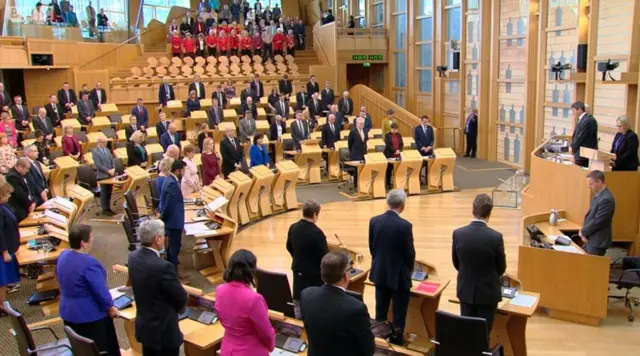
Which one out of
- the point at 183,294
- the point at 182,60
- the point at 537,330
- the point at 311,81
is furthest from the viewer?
the point at 182,60

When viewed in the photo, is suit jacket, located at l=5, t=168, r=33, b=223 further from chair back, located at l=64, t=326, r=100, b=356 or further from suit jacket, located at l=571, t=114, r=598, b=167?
suit jacket, located at l=571, t=114, r=598, b=167

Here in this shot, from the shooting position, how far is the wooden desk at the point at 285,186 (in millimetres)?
10492

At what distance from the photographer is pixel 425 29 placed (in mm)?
18750

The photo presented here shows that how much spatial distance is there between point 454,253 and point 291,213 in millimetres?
6121

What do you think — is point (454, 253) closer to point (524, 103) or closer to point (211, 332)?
point (211, 332)

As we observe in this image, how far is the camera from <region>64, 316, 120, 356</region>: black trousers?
→ 439cm

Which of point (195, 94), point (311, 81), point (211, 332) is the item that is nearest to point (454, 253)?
point (211, 332)

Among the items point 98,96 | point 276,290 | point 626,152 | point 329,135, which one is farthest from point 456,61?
point 276,290

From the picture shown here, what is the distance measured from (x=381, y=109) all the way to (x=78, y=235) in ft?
48.9

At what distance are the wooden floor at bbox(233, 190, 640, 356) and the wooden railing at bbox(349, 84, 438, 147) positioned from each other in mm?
5808

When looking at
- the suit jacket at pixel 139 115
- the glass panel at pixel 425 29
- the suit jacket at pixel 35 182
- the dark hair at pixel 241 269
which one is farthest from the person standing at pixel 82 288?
the glass panel at pixel 425 29

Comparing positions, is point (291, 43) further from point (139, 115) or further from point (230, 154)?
point (230, 154)

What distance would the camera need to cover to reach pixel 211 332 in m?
4.36

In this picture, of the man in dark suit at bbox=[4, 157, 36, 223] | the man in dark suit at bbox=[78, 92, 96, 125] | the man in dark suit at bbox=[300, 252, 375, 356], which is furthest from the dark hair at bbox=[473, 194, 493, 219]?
the man in dark suit at bbox=[78, 92, 96, 125]
